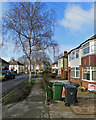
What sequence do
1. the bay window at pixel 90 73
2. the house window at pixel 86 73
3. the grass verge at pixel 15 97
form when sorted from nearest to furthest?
the grass verge at pixel 15 97 < the bay window at pixel 90 73 < the house window at pixel 86 73

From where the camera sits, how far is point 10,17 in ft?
43.0

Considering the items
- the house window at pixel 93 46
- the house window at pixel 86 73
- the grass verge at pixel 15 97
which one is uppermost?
the house window at pixel 93 46

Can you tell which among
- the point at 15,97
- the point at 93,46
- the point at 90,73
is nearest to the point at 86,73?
the point at 90,73

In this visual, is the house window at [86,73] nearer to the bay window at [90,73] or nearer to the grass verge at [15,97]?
the bay window at [90,73]

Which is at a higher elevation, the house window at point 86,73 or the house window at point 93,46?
the house window at point 93,46

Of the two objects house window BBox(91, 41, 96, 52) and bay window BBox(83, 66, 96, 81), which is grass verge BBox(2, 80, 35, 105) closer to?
bay window BBox(83, 66, 96, 81)

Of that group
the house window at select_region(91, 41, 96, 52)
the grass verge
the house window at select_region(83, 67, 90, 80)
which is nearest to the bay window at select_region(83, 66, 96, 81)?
the house window at select_region(83, 67, 90, 80)

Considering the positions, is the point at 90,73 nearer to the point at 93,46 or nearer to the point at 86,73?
the point at 86,73

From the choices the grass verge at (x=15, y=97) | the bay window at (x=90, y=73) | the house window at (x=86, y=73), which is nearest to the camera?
the grass verge at (x=15, y=97)

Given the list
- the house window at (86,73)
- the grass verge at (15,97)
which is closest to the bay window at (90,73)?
the house window at (86,73)

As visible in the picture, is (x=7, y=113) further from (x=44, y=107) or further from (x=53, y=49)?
(x=53, y=49)

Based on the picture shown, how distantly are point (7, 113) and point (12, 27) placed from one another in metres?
10.1

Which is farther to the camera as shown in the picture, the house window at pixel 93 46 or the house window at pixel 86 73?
the house window at pixel 86 73

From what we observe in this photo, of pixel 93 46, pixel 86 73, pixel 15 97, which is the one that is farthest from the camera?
pixel 86 73
